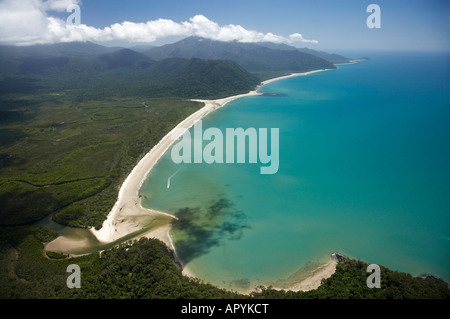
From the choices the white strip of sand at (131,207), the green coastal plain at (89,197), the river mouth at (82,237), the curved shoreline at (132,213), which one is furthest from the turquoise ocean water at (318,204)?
the green coastal plain at (89,197)

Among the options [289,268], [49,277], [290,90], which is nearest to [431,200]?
[289,268]

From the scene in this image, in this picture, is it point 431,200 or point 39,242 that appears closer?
point 39,242

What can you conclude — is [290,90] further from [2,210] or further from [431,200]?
[2,210]

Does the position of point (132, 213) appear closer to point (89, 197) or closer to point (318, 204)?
point (89, 197)

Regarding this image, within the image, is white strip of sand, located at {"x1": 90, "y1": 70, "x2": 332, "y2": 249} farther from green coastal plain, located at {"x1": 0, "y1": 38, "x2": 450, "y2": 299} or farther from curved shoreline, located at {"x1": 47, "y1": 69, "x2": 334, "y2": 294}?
green coastal plain, located at {"x1": 0, "y1": 38, "x2": 450, "y2": 299}

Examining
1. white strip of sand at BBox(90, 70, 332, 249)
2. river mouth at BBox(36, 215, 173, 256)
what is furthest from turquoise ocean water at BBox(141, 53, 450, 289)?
river mouth at BBox(36, 215, 173, 256)

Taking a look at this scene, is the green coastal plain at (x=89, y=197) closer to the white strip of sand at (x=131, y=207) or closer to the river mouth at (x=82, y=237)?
the river mouth at (x=82, y=237)

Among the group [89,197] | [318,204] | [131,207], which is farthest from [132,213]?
[318,204]
